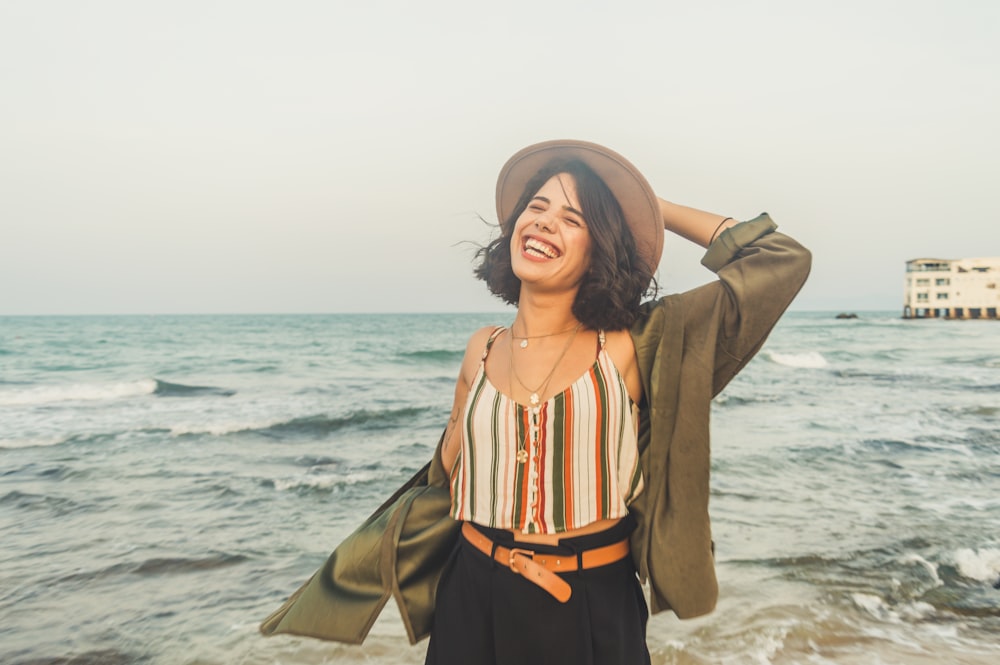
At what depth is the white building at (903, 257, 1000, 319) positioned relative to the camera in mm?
67750

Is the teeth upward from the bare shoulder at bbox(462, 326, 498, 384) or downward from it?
upward

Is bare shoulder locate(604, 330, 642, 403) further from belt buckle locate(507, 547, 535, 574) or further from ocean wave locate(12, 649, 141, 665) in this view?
ocean wave locate(12, 649, 141, 665)

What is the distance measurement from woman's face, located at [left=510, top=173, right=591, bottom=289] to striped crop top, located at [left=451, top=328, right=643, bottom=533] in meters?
0.27

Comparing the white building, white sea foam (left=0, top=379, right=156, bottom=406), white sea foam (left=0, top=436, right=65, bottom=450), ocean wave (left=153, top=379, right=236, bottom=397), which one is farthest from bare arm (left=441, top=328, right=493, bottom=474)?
the white building

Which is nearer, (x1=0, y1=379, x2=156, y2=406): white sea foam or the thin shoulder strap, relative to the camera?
the thin shoulder strap

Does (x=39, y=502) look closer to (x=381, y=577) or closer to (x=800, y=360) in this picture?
(x=381, y=577)

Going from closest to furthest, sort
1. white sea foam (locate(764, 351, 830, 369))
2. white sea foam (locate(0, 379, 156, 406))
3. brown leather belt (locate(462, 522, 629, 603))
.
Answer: brown leather belt (locate(462, 522, 629, 603)) → white sea foam (locate(0, 379, 156, 406)) → white sea foam (locate(764, 351, 830, 369))

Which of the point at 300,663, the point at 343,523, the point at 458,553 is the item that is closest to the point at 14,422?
the point at 343,523

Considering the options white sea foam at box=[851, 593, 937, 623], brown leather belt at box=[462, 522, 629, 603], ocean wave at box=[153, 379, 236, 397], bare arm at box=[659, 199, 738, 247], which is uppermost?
bare arm at box=[659, 199, 738, 247]

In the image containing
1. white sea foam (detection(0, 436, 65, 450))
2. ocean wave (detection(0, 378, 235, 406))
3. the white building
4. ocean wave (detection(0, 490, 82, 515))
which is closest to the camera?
ocean wave (detection(0, 490, 82, 515))

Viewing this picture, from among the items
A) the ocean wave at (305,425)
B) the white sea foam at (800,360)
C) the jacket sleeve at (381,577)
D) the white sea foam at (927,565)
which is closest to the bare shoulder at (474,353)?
the jacket sleeve at (381,577)

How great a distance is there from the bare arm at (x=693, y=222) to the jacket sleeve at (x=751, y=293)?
0.14 metres

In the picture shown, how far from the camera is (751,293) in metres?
1.82

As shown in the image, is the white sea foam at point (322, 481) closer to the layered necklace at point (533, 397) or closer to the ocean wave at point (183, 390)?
the layered necklace at point (533, 397)
